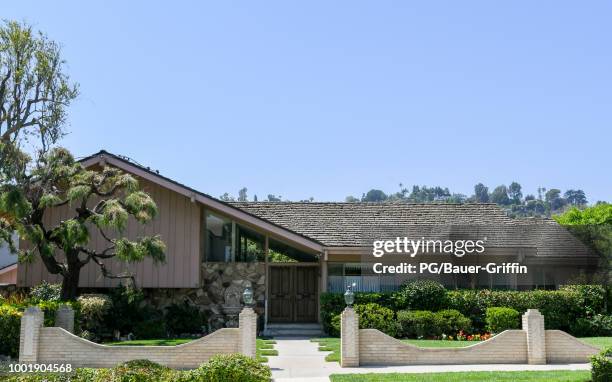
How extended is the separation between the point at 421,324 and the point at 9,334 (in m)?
11.7

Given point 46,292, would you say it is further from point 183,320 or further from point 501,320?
point 501,320

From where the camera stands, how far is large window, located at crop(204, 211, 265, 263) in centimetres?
2297

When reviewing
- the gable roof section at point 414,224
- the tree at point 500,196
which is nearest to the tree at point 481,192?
the tree at point 500,196

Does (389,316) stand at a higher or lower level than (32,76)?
lower

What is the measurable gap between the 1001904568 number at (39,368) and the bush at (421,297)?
1119 centimetres

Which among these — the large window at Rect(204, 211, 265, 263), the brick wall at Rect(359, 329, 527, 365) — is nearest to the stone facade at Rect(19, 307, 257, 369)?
the brick wall at Rect(359, 329, 527, 365)

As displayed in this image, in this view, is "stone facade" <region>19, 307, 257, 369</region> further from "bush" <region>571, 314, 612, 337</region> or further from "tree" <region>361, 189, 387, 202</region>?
"tree" <region>361, 189, 387, 202</region>

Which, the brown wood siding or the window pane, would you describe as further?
the window pane

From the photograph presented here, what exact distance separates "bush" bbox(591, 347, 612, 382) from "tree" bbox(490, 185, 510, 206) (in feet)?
565

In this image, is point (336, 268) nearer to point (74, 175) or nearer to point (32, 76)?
point (74, 175)

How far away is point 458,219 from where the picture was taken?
2609 cm

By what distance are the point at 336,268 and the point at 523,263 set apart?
A: 22.2 feet

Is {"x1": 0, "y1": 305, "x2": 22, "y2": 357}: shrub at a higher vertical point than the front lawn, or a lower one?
higher

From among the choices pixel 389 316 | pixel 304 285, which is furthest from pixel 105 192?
pixel 389 316
